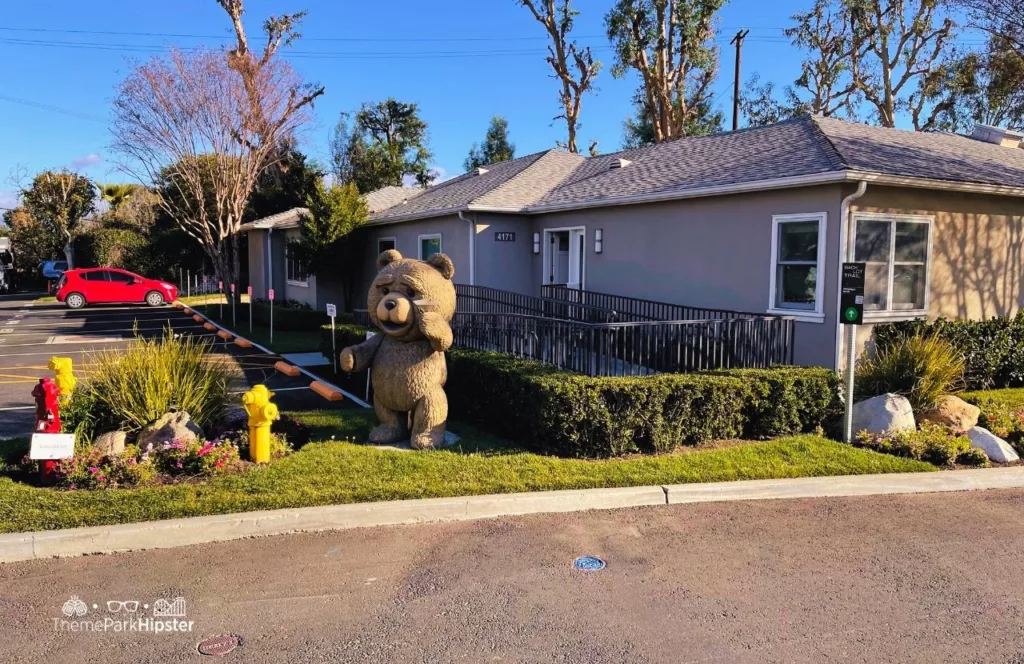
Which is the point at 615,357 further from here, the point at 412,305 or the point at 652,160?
the point at 652,160

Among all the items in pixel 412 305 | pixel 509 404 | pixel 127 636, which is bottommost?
pixel 127 636

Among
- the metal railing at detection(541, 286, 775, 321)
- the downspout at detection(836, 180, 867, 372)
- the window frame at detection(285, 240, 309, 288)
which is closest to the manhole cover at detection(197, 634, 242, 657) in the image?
the metal railing at detection(541, 286, 775, 321)

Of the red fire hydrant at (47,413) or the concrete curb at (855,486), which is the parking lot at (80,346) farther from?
the concrete curb at (855,486)

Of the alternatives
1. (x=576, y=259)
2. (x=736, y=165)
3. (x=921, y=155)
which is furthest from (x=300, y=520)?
(x=921, y=155)

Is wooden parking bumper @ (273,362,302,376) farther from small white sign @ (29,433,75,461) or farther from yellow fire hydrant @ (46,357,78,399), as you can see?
small white sign @ (29,433,75,461)

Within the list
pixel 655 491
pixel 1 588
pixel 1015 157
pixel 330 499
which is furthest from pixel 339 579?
pixel 1015 157

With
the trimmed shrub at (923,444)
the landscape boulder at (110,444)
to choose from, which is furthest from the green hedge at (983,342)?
the landscape boulder at (110,444)

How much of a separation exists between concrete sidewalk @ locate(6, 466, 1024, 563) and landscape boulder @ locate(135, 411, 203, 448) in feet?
4.36

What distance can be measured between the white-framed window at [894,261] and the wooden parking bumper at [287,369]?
8.86 meters

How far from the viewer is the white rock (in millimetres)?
7469

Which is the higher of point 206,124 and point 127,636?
point 206,124

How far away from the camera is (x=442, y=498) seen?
19.2 feet

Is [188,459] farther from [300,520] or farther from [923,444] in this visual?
[923,444]

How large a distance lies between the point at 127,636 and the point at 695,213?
1020cm
